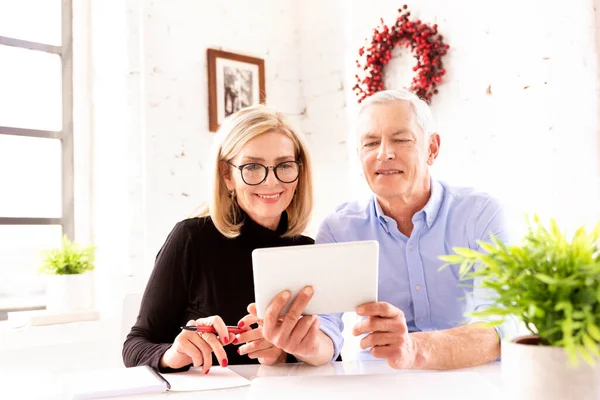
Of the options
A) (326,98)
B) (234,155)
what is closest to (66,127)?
(326,98)

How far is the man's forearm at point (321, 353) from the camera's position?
4.49 feet

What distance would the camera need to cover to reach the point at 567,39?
93.4 inches

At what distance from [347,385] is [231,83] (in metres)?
2.47

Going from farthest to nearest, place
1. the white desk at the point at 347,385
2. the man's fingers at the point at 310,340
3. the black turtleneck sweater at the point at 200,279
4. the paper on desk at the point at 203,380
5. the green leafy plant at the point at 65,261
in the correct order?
the green leafy plant at the point at 65,261
the black turtleneck sweater at the point at 200,279
the man's fingers at the point at 310,340
the paper on desk at the point at 203,380
the white desk at the point at 347,385

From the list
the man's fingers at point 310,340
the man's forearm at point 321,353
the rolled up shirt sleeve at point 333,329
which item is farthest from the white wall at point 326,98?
the man's fingers at point 310,340

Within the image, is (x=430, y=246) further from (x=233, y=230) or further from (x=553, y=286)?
(x=553, y=286)

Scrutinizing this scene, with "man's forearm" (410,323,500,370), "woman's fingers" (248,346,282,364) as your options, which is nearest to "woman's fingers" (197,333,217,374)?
"woman's fingers" (248,346,282,364)

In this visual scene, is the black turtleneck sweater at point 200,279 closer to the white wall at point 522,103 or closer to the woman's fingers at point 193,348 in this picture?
the woman's fingers at point 193,348

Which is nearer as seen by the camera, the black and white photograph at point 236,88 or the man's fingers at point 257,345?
the man's fingers at point 257,345

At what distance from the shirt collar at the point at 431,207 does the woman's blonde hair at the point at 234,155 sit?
22 centimetres

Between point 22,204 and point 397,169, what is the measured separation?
2.14 meters

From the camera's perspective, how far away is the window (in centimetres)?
298

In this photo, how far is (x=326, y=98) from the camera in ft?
11.6

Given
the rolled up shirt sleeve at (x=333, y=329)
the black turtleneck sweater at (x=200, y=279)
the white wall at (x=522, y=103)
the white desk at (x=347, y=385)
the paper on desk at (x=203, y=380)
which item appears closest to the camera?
the white desk at (x=347, y=385)
